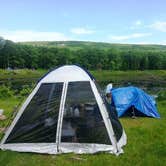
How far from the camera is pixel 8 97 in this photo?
1769 centimetres

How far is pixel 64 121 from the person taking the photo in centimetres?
681

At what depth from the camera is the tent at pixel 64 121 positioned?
6672 mm

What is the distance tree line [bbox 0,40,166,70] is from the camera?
81625 millimetres

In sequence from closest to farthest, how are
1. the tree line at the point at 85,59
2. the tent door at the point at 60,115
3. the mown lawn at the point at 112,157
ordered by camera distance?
1. the mown lawn at the point at 112,157
2. the tent door at the point at 60,115
3. the tree line at the point at 85,59

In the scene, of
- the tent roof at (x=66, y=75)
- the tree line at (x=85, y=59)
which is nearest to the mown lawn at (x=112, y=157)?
the tent roof at (x=66, y=75)

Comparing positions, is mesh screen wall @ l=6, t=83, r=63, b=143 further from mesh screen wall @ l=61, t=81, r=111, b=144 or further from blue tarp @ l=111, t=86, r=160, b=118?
blue tarp @ l=111, t=86, r=160, b=118

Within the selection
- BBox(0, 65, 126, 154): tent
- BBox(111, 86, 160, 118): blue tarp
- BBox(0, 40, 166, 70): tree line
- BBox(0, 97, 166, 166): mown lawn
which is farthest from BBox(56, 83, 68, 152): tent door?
BBox(0, 40, 166, 70): tree line

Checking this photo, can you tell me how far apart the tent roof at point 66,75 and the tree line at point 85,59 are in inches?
2867

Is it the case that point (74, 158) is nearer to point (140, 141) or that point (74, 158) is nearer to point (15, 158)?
point (15, 158)

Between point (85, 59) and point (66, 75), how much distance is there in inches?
3207

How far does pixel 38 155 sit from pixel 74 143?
0.82 metres

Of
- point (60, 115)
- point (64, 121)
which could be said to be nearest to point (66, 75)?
point (60, 115)

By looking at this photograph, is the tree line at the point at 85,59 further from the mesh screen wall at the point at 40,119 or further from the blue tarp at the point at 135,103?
the mesh screen wall at the point at 40,119

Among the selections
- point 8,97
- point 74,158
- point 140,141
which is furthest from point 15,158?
point 8,97
